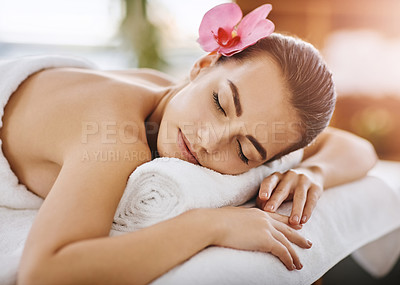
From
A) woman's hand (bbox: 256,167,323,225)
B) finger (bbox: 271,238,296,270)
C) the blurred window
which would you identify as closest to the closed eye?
woman's hand (bbox: 256,167,323,225)

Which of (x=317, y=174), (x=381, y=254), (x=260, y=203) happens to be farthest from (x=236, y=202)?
(x=381, y=254)

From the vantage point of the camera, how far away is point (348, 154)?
125cm

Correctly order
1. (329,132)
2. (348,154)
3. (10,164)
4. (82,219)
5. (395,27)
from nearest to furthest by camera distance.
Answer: (82,219), (10,164), (348,154), (329,132), (395,27)

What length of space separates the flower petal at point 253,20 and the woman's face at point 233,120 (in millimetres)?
80

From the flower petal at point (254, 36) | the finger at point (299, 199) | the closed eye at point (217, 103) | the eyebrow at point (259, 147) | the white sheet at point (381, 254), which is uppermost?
the flower petal at point (254, 36)

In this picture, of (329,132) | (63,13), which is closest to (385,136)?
(329,132)

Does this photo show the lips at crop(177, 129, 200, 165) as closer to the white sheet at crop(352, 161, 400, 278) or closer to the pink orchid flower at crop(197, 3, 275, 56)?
the pink orchid flower at crop(197, 3, 275, 56)

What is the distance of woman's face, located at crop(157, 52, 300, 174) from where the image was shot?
868 mm

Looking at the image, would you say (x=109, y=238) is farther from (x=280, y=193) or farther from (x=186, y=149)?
(x=280, y=193)

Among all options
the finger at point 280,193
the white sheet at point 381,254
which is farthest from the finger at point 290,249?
the white sheet at point 381,254

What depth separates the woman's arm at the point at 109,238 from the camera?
612 millimetres

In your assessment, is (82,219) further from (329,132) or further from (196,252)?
(329,132)

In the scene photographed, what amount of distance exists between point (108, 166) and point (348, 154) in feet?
2.76

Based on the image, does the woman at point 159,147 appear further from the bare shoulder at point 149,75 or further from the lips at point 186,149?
the bare shoulder at point 149,75
